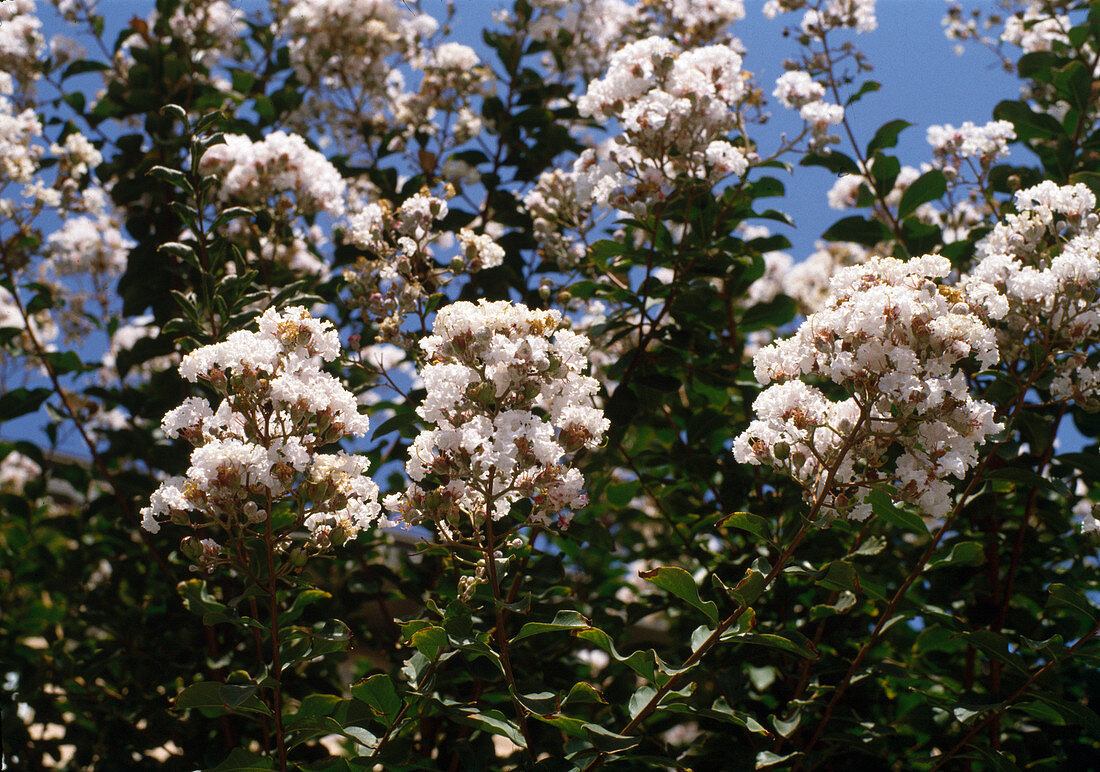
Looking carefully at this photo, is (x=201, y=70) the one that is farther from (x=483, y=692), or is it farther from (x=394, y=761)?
(x=394, y=761)

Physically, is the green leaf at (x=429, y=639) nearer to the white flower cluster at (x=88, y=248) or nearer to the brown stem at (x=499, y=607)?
the brown stem at (x=499, y=607)

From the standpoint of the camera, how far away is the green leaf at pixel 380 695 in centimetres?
152

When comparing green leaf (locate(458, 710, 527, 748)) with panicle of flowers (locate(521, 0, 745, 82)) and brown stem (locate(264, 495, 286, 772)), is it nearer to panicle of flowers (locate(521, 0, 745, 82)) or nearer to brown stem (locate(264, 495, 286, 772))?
brown stem (locate(264, 495, 286, 772))

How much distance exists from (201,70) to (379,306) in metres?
2.08

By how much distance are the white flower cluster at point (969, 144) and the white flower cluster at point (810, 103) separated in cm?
36

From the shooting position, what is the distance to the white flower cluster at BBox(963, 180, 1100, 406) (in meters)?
1.71

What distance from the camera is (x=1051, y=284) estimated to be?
1.73m

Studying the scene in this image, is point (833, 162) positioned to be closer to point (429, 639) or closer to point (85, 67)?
point (429, 639)

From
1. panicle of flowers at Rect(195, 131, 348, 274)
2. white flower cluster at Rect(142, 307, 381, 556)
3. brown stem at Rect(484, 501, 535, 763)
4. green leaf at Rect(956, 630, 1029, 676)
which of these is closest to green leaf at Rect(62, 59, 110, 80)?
panicle of flowers at Rect(195, 131, 348, 274)

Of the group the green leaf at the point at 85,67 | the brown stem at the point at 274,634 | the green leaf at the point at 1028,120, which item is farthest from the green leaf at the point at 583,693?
the green leaf at the point at 85,67

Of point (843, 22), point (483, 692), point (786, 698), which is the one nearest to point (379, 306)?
point (483, 692)

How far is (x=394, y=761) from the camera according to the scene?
1.55 m

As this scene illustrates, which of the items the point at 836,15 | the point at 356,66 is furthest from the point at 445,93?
the point at 836,15

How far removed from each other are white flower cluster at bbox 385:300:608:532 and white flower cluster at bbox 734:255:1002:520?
1.18ft
